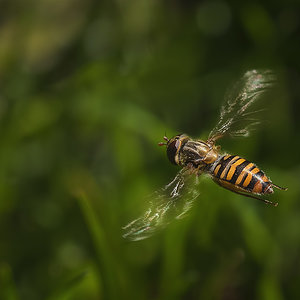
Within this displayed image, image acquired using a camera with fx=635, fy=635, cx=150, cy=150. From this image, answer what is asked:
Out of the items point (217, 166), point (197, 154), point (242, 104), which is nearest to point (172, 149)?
point (197, 154)

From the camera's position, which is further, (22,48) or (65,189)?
(22,48)

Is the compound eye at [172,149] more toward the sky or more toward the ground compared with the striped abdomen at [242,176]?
more toward the sky

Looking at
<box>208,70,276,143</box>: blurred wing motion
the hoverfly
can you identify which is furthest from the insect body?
<box>208,70,276,143</box>: blurred wing motion

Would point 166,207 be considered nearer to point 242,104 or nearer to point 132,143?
point 242,104

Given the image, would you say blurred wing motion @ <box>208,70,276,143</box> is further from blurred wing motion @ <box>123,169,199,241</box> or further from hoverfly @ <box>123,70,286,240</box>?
blurred wing motion @ <box>123,169,199,241</box>

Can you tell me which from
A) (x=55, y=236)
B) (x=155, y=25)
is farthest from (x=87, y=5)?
(x=55, y=236)

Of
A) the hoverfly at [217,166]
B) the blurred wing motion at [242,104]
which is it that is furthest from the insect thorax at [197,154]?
the blurred wing motion at [242,104]

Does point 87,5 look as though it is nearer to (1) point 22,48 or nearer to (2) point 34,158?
(1) point 22,48

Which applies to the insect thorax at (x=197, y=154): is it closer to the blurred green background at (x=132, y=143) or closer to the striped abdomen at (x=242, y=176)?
the striped abdomen at (x=242, y=176)
